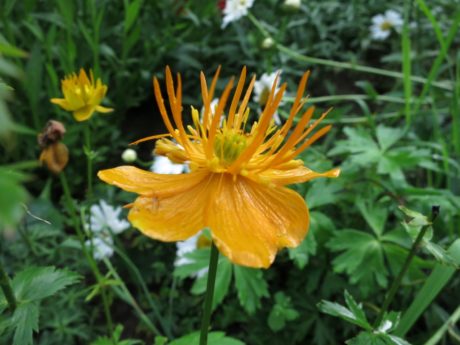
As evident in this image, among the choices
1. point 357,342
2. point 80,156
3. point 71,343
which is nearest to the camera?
point 357,342

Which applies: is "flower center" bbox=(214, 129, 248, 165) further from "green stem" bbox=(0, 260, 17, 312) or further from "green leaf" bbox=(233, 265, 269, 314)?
"green leaf" bbox=(233, 265, 269, 314)

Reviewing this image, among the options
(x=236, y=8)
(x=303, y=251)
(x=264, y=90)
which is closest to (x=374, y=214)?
(x=303, y=251)

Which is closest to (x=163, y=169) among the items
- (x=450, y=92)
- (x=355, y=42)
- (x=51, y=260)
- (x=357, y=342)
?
(x=51, y=260)

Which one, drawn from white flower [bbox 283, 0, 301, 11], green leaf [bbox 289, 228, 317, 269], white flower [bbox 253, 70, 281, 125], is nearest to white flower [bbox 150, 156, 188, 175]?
white flower [bbox 253, 70, 281, 125]

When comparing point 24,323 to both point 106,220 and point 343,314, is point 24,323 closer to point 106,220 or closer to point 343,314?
point 343,314

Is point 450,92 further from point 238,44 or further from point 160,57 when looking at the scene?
point 160,57

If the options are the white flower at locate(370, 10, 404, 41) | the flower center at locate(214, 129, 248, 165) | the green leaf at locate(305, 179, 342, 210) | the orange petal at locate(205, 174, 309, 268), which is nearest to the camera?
the orange petal at locate(205, 174, 309, 268)

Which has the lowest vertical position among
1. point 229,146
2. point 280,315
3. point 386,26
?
point 280,315

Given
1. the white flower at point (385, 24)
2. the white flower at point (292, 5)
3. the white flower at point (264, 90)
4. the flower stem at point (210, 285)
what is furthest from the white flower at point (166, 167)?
the white flower at point (385, 24)
